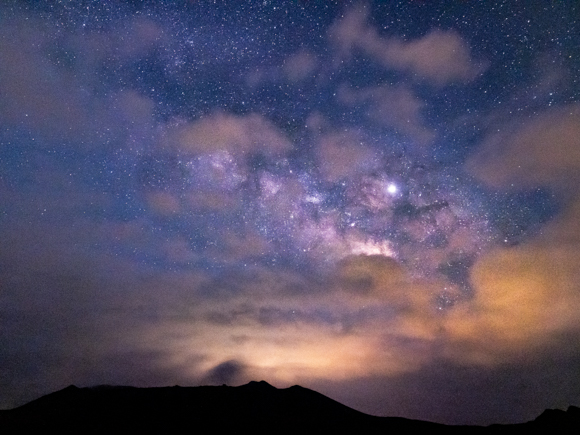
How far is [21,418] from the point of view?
6184cm

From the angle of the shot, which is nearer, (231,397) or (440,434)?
(440,434)

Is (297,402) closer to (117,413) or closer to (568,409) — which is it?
(117,413)

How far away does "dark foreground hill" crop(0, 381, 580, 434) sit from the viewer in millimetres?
61406

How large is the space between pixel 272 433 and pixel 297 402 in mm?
12747

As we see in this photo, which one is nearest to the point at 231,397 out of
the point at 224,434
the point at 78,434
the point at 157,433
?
the point at 224,434

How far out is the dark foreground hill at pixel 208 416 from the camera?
61406 mm

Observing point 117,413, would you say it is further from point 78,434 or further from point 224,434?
point 224,434

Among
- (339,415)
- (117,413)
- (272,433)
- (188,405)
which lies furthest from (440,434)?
(117,413)

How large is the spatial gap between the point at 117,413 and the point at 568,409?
2503 inches

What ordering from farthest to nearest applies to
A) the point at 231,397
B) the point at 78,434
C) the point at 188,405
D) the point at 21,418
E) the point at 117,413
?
the point at 231,397
the point at 188,405
the point at 117,413
the point at 21,418
the point at 78,434

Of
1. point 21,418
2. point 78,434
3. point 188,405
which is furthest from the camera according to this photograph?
point 188,405

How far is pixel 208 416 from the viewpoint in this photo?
225 ft

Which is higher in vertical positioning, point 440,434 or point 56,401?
point 56,401

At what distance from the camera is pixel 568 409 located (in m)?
65.4
